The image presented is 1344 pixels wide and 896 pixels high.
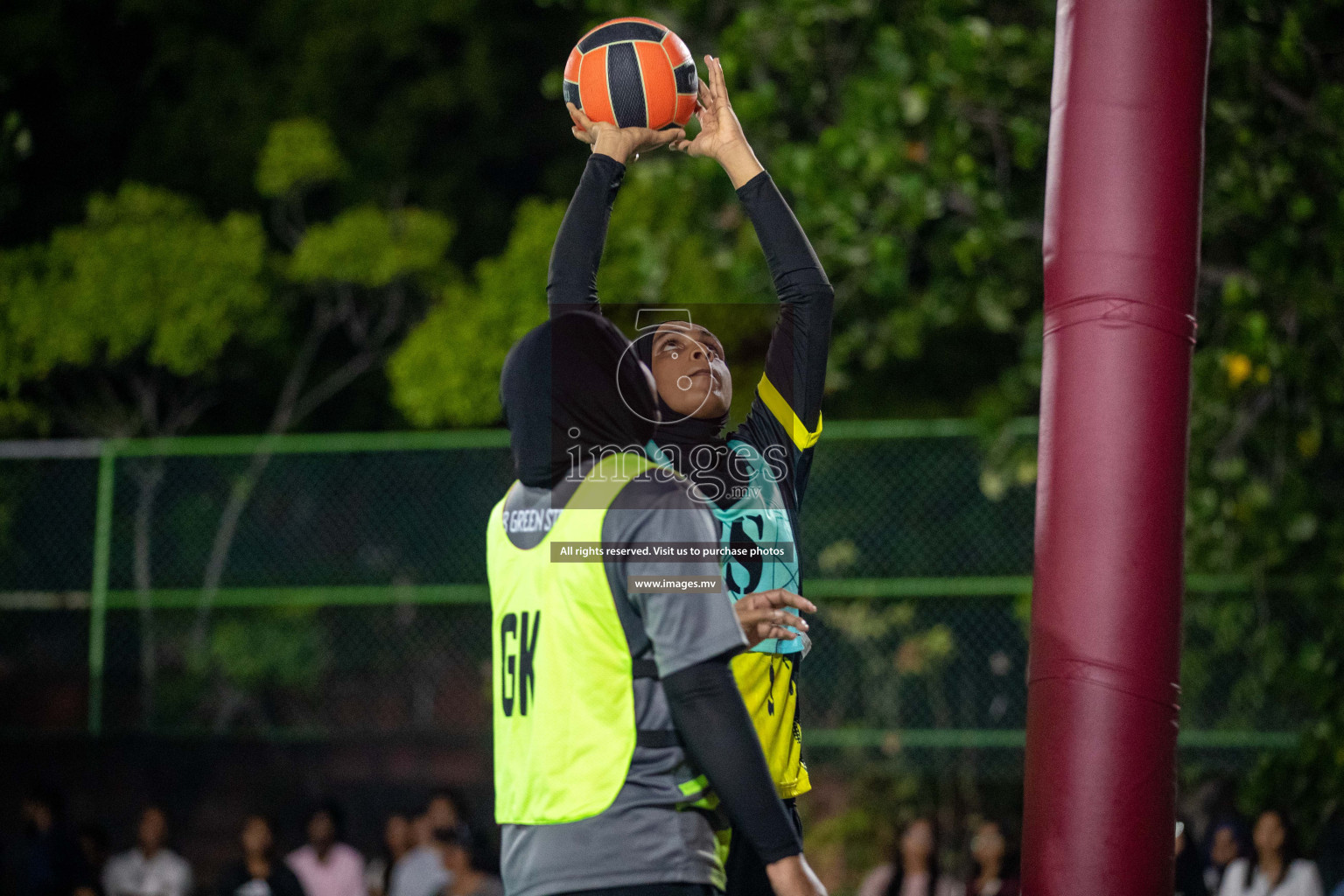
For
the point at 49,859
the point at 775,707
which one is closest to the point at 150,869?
the point at 49,859

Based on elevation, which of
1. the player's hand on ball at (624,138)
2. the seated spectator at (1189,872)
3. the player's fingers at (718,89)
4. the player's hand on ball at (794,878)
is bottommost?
the seated spectator at (1189,872)

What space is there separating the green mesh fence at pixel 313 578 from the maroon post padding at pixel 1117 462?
5351 mm

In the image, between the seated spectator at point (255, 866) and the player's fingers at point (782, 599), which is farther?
the seated spectator at point (255, 866)

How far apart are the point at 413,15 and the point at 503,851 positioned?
12.4 metres

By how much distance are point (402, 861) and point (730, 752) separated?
5795mm

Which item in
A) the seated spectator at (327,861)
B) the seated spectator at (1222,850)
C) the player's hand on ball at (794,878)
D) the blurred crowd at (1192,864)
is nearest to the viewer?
the player's hand on ball at (794,878)

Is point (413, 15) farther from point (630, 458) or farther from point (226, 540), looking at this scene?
point (630, 458)

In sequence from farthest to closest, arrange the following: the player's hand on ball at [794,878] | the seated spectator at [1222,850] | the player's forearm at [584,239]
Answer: the seated spectator at [1222,850] < the player's forearm at [584,239] < the player's hand on ball at [794,878]

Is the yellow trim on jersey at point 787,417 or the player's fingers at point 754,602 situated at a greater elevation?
the yellow trim on jersey at point 787,417

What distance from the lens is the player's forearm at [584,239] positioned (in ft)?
9.72

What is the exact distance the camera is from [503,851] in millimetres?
2447

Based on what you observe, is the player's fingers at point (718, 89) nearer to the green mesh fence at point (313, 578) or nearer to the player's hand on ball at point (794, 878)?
the player's hand on ball at point (794, 878)

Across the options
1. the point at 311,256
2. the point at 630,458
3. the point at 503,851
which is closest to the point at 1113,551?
the point at 630,458

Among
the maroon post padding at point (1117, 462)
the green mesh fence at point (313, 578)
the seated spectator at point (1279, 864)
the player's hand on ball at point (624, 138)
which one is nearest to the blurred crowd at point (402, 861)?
the seated spectator at point (1279, 864)
